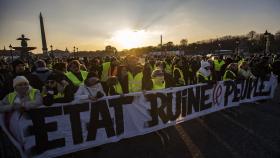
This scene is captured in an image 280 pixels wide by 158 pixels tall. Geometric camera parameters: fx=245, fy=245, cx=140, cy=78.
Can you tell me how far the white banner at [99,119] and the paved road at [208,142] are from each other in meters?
0.36

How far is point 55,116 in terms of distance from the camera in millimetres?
4336

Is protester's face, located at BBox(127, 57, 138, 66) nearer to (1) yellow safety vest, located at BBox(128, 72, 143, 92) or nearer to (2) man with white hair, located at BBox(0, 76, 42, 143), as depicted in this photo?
(1) yellow safety vest, located at BBox(128, 72, 143, 92)

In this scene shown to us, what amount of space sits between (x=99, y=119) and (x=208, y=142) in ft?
8.13

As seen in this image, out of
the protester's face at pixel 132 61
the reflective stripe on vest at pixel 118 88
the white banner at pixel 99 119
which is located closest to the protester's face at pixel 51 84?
the white banner at pixel 99 119

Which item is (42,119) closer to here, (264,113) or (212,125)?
(212,125)

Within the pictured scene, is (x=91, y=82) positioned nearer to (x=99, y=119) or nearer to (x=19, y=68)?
(x=99, y=119)

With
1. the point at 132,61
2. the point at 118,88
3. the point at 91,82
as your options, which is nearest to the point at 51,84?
the point at 91,82

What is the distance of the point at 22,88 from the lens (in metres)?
4.26

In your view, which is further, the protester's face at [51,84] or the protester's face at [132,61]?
the protester's face at [132,61]

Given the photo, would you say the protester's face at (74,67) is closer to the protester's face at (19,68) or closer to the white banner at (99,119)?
the protester's face at (19,68)

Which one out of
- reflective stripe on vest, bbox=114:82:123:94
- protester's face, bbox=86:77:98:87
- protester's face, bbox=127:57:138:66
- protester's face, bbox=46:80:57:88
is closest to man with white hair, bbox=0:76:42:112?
protester's face, bbox=46:80:57:88

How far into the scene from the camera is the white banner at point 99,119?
4129 millimetres

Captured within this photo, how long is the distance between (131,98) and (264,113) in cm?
504

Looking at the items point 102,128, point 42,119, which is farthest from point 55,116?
point 102,128
